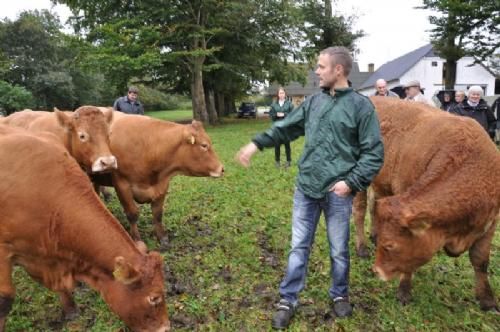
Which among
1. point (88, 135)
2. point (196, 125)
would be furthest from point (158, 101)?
point (88, 135)

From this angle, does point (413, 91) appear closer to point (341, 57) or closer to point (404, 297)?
point (404, 297)

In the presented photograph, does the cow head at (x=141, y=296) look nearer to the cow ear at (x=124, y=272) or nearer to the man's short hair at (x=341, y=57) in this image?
the cow ear at (x=124, y=272)

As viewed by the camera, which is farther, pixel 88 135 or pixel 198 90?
pixel 198 90

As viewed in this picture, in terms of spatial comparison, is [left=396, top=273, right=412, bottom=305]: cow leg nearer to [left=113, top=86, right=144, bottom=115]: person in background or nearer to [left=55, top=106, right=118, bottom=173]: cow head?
[left=55, top=106, right=118, bottom=173]: cow head

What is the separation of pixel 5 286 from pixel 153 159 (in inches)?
109

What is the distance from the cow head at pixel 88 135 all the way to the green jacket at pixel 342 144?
2.89 metres

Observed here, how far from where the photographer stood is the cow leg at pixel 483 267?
13.7 feet

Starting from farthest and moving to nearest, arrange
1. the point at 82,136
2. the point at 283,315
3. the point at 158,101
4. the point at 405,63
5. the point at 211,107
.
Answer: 1. the point at 158,101
2. the point at 405,63
3. the point at 211,107
4. the point at 82,136
5. the point at 283,315

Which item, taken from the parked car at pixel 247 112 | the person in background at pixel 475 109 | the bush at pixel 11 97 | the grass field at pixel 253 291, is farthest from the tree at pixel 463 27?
the bush at pixel 11 97

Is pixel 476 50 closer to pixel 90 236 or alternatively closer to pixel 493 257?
pixel 493 257

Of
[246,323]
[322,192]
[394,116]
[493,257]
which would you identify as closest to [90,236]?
[246,323]

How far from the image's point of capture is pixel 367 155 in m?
3.65

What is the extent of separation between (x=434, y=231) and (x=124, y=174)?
4121 mm

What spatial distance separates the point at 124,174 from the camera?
6121 mm
